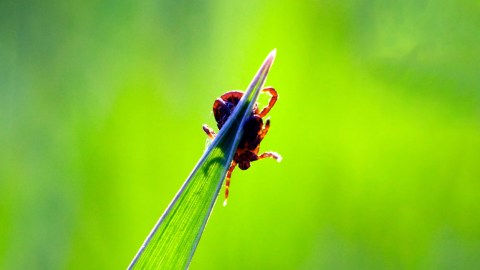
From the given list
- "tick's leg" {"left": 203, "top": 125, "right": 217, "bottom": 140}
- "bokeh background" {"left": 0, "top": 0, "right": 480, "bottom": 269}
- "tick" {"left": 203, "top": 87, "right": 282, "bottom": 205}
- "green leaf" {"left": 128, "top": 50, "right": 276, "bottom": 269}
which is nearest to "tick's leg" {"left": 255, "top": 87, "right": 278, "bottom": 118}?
"tick" {"left": 203, "top": 87, "right": 282, "bottom": 205}

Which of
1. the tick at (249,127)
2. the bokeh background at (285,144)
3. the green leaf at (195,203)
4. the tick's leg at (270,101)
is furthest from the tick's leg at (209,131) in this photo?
the green leaf at (195,203)

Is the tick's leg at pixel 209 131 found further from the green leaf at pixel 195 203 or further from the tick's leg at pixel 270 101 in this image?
the green leaf at pixel 195 203


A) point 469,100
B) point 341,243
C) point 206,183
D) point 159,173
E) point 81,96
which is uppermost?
point 206,183

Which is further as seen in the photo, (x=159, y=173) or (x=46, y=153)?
(x=46, y=153)

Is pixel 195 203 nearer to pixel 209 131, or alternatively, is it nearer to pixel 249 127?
pixel 249 127

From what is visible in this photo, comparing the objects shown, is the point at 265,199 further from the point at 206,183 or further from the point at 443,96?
the point at 206,183

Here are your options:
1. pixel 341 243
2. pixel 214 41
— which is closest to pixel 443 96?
pixel 341 243

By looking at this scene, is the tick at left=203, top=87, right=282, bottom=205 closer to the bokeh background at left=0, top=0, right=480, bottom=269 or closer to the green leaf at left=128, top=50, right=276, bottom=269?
the bokeh background at left=0, top=0, right=480, bottom=269
